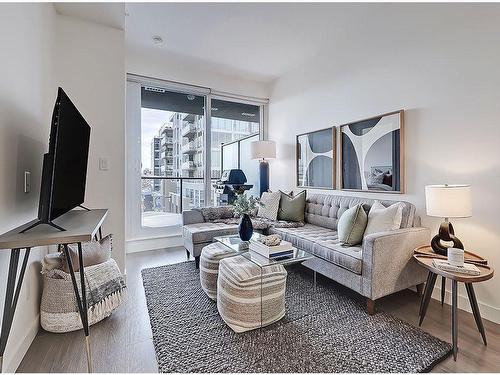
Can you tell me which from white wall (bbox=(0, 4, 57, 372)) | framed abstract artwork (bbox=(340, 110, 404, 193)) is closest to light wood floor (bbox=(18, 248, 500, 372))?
white wall (bbox=(0, 4, 57, 372))

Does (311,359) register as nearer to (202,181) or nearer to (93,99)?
(93,99)

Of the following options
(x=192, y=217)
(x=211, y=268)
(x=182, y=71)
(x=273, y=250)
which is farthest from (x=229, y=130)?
(x=273, y=250)

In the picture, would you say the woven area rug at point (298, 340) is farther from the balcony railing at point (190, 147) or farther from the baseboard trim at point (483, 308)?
the balcony railing at point (190, 147)

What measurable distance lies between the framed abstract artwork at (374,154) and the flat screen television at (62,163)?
105 inches

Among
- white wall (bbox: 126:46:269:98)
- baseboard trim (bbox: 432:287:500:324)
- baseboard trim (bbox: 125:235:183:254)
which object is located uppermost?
white wall (bbox: 126:46:269:98)

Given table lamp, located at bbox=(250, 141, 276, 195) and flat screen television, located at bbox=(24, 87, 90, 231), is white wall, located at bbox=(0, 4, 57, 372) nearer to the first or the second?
flat screen television, located at bbox=(24, 87, 90, 231)

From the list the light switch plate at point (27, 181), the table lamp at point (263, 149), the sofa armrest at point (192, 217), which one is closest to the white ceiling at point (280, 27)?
the table lamp at point (263, 149)

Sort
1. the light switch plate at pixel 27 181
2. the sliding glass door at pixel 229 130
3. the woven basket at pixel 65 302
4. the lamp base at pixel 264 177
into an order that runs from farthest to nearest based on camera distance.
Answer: the lamp base at pixel 264 177 < the sliding glass door at pixel 229 130 < the woven basket at pixel 65 302 < the light switch plate at pixel 27 181

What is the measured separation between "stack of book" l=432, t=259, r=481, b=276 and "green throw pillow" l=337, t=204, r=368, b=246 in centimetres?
64

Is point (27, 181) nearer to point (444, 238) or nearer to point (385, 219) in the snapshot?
point (385, 219)

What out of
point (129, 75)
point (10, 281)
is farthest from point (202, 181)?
point (10, 281)

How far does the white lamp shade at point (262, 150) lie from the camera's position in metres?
4.04

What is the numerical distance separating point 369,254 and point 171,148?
3.13 metres

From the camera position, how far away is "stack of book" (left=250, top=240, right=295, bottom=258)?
1986 mm
